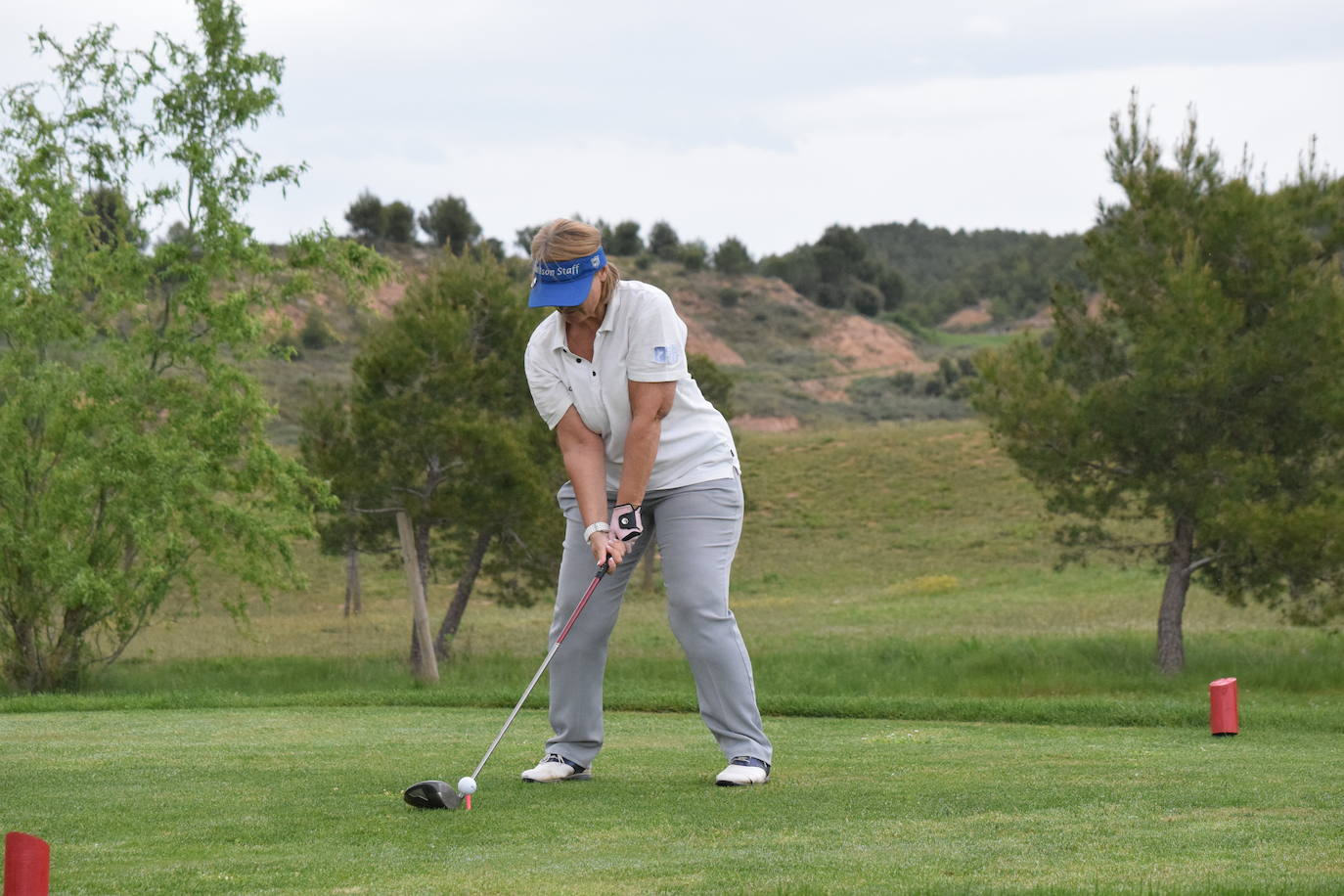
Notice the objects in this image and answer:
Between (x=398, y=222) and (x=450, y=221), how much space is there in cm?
293

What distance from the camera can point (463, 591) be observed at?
2106 cm

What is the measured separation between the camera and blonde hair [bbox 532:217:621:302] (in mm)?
Result: 5582

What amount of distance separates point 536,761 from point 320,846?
2502mm

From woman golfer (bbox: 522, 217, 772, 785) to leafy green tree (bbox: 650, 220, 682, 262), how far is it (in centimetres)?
8761

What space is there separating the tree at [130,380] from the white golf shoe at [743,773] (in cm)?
1171

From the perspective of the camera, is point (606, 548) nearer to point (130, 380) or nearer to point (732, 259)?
point (130, 380)

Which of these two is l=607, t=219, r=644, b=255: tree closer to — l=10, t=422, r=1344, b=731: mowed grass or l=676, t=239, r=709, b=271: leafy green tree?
l=676, t=239, r=709, b=271: leafy green tree

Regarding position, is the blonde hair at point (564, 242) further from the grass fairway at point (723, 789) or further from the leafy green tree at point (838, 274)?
the leafy green tree at point (838, 274)

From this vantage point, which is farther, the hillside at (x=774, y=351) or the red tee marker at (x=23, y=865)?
the hillside at (x=774, y=351)

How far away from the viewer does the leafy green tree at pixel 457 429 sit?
1922cm

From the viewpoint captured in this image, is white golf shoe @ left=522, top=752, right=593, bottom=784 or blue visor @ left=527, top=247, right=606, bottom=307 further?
white golf shoe @ left=522, top=752, right=593, bottom=784

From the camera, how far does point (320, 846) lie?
437cm

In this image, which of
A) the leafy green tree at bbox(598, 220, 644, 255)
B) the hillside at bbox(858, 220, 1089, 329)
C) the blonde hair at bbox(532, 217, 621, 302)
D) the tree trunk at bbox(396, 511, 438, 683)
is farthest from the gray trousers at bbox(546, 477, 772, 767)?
the hillside at bbox(858, 220, 1089, 329)

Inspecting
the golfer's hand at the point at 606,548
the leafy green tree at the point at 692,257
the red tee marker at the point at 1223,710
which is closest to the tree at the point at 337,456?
the red tee marker at the point at 1223,710
